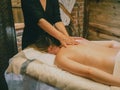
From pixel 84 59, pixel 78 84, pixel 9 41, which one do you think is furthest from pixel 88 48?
pixel 9 41

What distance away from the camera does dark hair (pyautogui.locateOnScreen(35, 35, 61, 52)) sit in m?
1.85

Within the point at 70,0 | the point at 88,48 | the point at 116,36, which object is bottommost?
the point at 116,36

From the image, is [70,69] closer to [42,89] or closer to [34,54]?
[42,89]

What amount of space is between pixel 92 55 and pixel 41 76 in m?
0.42

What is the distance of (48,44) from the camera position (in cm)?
191

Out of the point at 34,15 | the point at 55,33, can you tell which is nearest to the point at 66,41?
the point at 55,33

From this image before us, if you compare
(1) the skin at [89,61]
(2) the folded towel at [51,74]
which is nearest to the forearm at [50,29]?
(1) the skin at [89,61]

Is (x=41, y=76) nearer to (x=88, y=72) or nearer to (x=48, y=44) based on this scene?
(x=88, y=72)

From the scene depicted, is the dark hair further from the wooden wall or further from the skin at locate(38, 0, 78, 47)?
the wooden wall

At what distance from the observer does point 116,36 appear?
340 centimetres

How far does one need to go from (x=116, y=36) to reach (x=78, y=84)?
223cm

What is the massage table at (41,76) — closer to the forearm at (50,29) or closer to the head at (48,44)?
the head at (48,44)

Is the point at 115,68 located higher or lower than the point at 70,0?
lower

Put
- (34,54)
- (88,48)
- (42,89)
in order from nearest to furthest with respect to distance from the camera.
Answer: (42,89), (88,48), (34,54)
